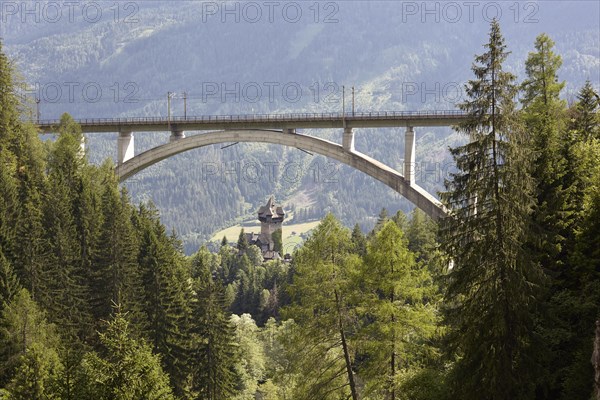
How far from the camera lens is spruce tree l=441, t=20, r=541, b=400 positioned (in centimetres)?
2336

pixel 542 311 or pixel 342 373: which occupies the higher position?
pixel 542 311

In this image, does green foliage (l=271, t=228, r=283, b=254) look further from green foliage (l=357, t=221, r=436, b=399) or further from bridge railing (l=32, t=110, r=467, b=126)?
green foliage (l=357, t=221, r=436, b=399)

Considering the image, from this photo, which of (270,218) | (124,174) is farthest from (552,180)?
(270,218)

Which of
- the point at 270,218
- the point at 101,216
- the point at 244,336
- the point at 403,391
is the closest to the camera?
the point at 403,391

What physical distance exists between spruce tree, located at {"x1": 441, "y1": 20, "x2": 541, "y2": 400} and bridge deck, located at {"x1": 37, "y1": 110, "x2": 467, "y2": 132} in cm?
3824

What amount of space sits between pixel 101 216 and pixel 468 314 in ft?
99.1

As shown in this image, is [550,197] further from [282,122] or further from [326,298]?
[282,122]

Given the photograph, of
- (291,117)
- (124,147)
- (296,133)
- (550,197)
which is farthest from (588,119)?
(124,147)

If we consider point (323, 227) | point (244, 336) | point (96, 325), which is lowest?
point (244, 336)

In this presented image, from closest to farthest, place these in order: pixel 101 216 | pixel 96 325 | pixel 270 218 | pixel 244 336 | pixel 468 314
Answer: pixel 468 314, pixel 96 325, pixel 101 216, pixel 244 336, pixel 270 218

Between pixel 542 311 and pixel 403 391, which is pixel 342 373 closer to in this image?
pixel 403 391

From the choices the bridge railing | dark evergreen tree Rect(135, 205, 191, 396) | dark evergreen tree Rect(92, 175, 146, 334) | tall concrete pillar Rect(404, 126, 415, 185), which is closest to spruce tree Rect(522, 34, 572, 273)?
dark evergreen tree Rect(135, 205, 191, 396)

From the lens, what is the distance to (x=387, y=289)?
29.0 metres

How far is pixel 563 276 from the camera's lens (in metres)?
28.0
